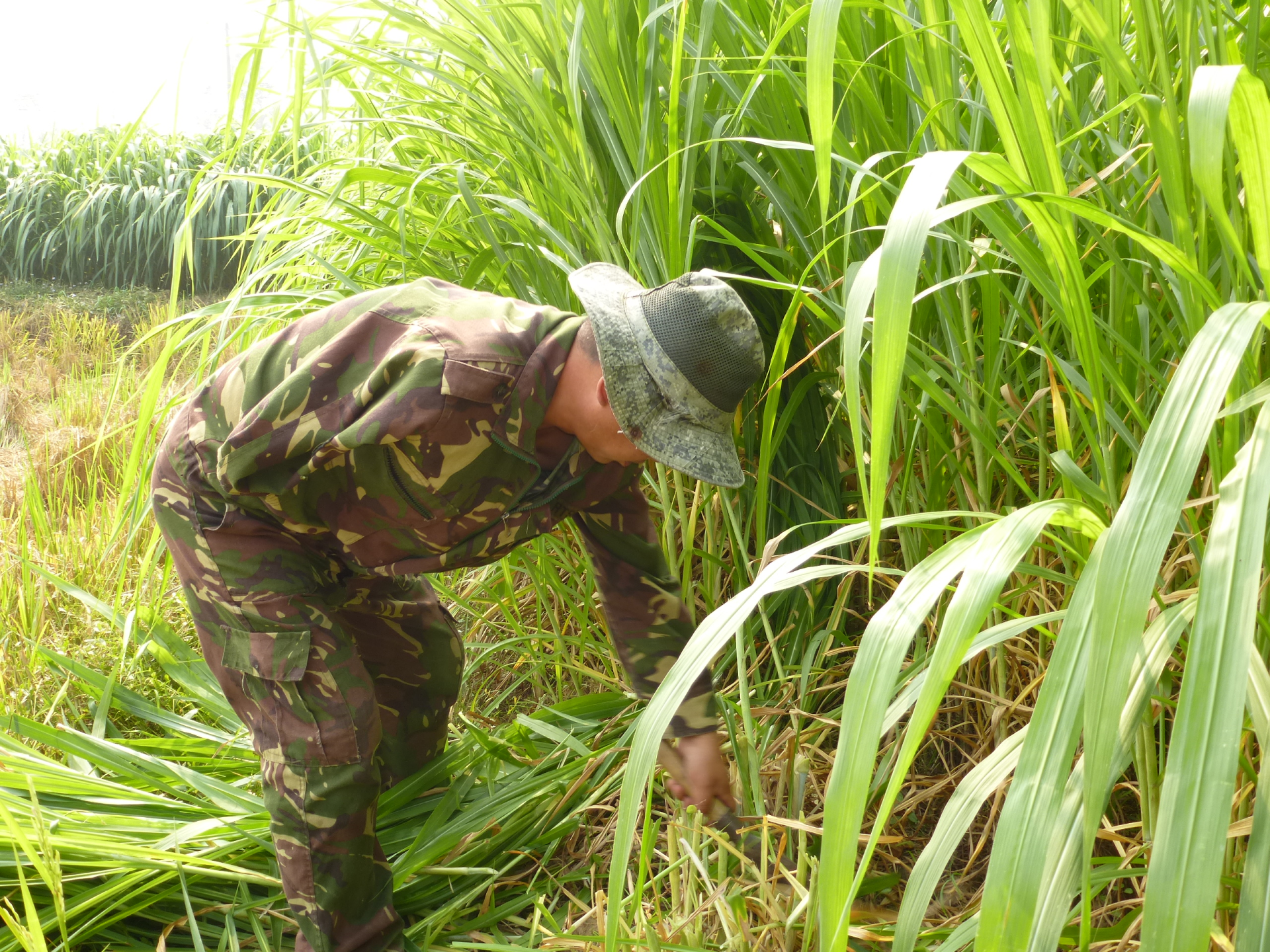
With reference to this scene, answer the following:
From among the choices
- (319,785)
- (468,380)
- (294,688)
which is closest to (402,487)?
(468,380)

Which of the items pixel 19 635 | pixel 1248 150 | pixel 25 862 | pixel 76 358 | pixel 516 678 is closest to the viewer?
pixel 1248 150

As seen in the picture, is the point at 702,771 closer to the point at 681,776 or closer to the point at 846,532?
the point at 681,776

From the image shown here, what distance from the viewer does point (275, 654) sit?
4.51 ft

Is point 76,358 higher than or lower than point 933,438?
lower

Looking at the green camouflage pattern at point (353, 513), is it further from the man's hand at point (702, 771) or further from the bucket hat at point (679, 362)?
the bucket hat at point (679, 362)

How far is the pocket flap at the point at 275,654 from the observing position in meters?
1.37

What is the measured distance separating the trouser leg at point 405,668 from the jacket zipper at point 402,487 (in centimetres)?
45

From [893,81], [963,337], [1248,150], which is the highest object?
[893,81]

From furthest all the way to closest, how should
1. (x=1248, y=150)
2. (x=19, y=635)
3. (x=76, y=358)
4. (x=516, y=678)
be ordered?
(x=76, y=358) → (x=19, y=635) → (x=516, y=678) → (x=1248, y=150)

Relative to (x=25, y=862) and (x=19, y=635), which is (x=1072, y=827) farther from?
(x=19, y=635)

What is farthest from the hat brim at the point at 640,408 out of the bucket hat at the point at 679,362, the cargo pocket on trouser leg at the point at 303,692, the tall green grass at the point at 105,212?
the tall green grass at the point at 105,212

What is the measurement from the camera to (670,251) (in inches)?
49.3

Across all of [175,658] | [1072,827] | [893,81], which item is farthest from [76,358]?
[1072,827]

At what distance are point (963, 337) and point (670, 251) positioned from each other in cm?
40
